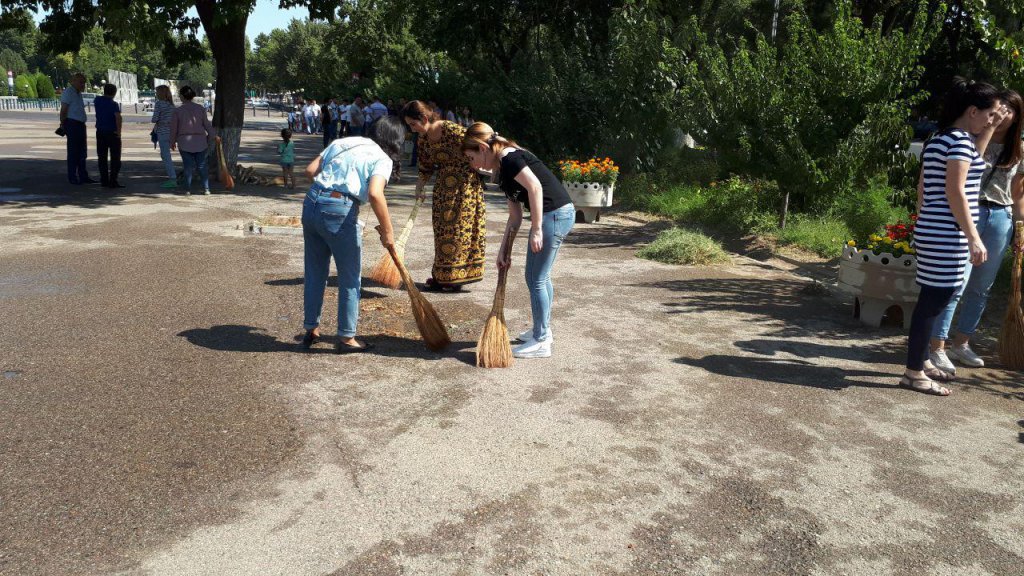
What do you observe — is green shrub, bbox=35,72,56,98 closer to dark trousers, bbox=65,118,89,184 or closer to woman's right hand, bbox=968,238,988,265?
dark trousers, bbox=65,118,89,184

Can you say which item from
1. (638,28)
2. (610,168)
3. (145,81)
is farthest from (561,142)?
(145,81)

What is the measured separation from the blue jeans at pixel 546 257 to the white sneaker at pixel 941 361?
105 inches

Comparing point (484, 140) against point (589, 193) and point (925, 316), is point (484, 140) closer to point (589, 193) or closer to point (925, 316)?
point (925, 316)

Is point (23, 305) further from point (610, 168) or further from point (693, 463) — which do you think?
point (610, 168)

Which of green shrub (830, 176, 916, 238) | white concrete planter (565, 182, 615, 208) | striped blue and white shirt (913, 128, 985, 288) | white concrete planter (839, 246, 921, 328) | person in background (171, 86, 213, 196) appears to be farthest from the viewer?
person in background (171, 86, 213, 196)

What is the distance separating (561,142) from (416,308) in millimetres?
13509

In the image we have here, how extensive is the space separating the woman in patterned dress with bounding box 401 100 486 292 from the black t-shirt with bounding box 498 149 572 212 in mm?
2045

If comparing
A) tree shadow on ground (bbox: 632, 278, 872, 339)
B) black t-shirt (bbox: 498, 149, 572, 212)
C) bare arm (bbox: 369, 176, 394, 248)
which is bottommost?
tree shadow on ground (bbox: 632, 278, 872, 339)

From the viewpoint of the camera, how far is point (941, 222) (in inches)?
202

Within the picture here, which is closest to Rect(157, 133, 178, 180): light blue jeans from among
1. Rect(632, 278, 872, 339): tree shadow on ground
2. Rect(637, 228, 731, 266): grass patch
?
Rect(637, 228, 731, 266): grass patch

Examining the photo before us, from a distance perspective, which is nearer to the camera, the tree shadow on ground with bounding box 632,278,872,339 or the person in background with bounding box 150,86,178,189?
the tree shadow on ground with bounding box 632,278,872,339

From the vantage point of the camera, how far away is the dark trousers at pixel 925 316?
519 centimetres

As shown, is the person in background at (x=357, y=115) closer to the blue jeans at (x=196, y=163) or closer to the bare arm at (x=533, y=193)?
the blue jeans at (x=196, y=163)

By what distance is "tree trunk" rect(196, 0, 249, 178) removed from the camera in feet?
52.5
